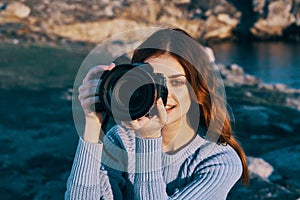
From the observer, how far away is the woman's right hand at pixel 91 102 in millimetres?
1257

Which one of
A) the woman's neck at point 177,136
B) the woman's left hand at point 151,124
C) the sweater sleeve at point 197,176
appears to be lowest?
the sweater sleeve at point 197,176

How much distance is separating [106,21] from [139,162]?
12628 millimetres

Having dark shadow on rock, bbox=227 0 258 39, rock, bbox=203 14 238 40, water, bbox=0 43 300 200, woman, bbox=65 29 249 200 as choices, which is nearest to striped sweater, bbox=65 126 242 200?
woman, bbox=65 29 249 200

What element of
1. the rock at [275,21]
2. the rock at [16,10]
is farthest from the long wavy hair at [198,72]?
the rock at [275,21]

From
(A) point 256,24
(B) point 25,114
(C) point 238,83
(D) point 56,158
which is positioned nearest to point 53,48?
(C) point 238,83

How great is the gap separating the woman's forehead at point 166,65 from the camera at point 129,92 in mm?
100

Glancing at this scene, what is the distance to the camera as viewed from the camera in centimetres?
118

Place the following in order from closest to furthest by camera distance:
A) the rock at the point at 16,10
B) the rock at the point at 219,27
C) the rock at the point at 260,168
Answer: the rock at the point at 260,168 < the rock at the point at 16,10 < the rock at the point at 219,27

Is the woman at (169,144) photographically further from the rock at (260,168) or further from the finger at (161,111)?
the rock at (260,168)

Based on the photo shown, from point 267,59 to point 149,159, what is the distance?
12.3 meters

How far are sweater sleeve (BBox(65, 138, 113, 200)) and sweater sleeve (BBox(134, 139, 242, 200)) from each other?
11cm

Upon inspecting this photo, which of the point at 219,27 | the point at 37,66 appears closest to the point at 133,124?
the point at 37,66

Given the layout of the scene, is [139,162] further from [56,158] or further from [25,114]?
[25,114]

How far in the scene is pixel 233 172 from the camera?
1.34m
